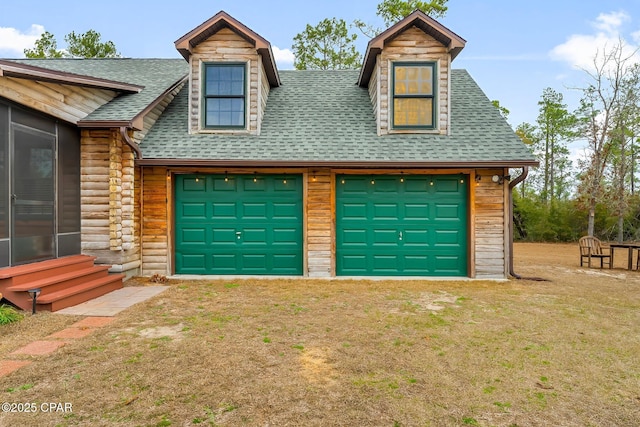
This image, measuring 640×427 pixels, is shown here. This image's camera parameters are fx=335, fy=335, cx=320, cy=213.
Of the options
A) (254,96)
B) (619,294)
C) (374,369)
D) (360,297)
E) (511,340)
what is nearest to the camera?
(374,369)

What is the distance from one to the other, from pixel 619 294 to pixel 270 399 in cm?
706

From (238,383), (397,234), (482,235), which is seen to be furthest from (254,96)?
(238,383)

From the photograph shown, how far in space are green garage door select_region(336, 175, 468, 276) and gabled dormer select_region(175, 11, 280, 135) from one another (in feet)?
9.27

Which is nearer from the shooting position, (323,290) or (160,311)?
(160,311)

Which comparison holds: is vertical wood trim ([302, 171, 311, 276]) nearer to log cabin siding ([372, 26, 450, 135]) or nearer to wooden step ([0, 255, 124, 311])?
log cabin siding ([372, 26, 450, 135])

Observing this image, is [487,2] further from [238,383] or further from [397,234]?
[238,383]

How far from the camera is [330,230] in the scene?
24.6ft

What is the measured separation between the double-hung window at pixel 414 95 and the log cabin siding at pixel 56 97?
6511mm

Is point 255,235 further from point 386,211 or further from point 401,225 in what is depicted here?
point 401,225

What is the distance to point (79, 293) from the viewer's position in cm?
529

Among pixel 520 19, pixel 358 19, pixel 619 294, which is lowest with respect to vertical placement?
pixel 619 294

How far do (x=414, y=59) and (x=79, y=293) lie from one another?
8188 millimetres

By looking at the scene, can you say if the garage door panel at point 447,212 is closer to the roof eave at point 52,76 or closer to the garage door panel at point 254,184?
the garage door panel at point 254,184

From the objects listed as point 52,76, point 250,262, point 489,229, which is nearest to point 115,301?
point 250,262
